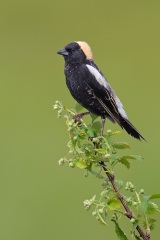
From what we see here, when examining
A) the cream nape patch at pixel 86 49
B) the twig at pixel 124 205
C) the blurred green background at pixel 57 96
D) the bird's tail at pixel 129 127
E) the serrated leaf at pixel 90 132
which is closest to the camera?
the twig at pixel 124 205

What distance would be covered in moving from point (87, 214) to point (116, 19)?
16.3 feet

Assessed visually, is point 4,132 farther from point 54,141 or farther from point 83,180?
point 83,180

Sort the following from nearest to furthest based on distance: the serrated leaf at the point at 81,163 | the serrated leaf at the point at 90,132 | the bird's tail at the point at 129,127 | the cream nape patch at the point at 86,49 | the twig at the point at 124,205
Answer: the twig at the point at 124,205
the serrated leaf at the point at 81,163
the serrated leaf at the point at 90,132
the bird's tail at the point at 129,127
the cream nape patch at the point at 86,49

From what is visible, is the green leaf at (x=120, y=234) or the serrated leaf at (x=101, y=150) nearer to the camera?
the green leaf at (x=120, y=234)

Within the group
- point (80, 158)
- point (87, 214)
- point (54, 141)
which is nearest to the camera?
point (80, 158)

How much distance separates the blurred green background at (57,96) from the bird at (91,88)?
1902 millimetres

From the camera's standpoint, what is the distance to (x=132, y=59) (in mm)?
9398

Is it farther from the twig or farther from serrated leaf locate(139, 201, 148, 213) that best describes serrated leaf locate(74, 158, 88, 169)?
serrated leaf locate(139, 201, 148, 213)

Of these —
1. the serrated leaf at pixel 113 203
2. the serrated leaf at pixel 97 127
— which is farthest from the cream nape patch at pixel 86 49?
the serrated leaf at pixel 113 203

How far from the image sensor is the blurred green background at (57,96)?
6.05m

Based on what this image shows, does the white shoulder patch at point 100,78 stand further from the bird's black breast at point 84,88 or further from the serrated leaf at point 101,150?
the serrated leaf at point 101,150

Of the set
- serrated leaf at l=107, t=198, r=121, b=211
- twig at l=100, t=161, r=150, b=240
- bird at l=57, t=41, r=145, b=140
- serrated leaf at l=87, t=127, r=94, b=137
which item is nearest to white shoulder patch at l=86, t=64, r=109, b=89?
bird at l=57, t=41, r=145, b=140

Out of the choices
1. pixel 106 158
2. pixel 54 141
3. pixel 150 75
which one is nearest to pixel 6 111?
pixel 54 141

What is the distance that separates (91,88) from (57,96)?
448 cm
